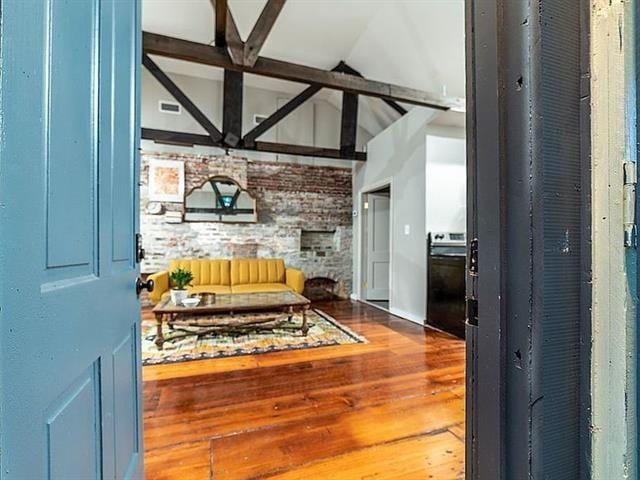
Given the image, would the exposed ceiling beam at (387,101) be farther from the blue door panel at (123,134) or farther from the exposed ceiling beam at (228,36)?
the blue door panel at (123,134)

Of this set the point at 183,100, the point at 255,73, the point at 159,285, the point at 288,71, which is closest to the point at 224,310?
the point at 159,285

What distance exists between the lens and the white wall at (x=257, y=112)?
5234mm

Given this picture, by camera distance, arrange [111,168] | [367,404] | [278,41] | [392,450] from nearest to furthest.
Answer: [111,168] → [392,450] → [367,404] → [278,41]

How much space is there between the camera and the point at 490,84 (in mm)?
557

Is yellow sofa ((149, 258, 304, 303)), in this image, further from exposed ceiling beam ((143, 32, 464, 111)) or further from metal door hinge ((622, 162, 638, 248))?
metal door hinge ((622, 162, 638, 248))

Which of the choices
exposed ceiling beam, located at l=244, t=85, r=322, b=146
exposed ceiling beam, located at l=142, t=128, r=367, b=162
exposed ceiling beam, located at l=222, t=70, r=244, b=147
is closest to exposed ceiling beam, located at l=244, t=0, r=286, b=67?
exposed ceiling beam, located at l=222, t=70, r=244, b=147

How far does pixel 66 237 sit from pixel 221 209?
4.97 m

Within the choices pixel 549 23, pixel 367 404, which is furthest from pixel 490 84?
pixel 367 404

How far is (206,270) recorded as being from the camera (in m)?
5.00

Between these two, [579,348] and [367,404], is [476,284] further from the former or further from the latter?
[367,404]

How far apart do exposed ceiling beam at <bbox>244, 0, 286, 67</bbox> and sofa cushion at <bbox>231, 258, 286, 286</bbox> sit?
2980 millimetres

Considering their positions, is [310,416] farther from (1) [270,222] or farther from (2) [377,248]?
(2) [377,248]

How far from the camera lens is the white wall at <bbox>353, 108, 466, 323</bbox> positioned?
159 inches

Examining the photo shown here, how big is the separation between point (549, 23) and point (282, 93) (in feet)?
19.6
